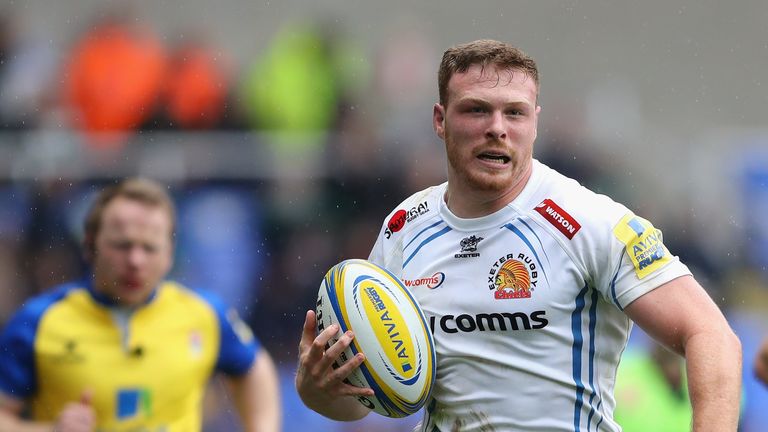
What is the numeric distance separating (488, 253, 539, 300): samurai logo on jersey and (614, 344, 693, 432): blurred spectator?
4.97 meters

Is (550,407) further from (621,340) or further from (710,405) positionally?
(710,405)

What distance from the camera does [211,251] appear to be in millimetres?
10805

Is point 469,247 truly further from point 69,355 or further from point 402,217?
point 69,355

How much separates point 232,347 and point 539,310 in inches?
128

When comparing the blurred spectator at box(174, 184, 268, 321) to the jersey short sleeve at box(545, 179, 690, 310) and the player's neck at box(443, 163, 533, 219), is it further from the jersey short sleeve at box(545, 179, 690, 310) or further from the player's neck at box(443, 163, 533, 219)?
the jersey short sleeve at box(545, 179, 690, 310)

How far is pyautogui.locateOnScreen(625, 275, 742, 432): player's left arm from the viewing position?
13.5 ft

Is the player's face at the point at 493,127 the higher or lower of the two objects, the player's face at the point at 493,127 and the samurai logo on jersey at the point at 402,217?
the higher

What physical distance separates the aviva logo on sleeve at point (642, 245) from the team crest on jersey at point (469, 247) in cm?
55

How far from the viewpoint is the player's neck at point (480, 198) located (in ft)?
15.7

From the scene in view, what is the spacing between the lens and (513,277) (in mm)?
4637

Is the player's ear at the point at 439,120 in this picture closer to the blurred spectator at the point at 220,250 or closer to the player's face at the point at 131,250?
the player's face at the point at 131,250

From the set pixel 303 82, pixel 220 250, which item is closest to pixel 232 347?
pixel 220 250

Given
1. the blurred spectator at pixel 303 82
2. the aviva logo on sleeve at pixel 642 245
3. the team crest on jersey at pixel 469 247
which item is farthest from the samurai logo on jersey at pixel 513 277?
the blurred spectator at pixel 303 82

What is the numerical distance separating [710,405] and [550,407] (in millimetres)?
649
